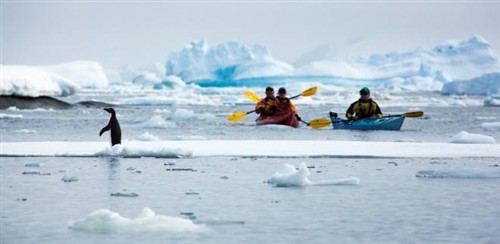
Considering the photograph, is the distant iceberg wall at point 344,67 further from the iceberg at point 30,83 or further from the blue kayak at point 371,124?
the blue kayak at point 371,124

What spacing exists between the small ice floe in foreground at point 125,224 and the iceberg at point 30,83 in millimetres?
24030

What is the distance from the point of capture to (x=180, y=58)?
9988 centimetres

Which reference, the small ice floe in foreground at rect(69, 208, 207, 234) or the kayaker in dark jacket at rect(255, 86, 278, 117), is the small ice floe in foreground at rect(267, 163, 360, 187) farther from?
the kayaker in dark jacket at rect(255, 86, 278, 117)

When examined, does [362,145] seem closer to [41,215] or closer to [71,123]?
[41,215]


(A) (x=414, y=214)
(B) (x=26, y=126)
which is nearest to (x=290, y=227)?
(A) (x=414, y=214)

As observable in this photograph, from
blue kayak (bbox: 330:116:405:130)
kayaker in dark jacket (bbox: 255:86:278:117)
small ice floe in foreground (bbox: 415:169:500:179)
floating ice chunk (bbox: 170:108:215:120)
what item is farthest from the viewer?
floating ice chunk (bbox: 170:108:215:120)

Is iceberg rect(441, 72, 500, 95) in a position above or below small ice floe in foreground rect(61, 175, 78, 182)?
above

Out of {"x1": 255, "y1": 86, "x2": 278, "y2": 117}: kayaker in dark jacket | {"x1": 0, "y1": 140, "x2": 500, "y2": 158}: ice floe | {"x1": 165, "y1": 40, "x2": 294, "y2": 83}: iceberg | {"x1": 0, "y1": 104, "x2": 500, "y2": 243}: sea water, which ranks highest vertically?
{"x1": 165, "y1": 40, "x2": 294, "y2": 83}: iceberg

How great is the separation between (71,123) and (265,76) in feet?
236

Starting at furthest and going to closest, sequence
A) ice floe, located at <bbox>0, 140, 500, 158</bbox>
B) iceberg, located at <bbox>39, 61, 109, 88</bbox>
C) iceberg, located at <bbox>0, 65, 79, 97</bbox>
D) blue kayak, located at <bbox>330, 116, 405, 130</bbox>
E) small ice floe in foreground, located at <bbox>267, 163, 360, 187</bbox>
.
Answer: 1. iceberg, located at <bbox>39, 61, 109, 88</bbox>
2. iceberg, located at <bbox>0, 65, 79, 97</bbox>
3. blue kayak, located at <bbox>330, 116, 405, 130</bbox>
4. ice floe, located at <bbox>0, 140, 500, 158</bbox>
5. small ice floe in foreground, located at <bbox>267, 163, 360, 187</bbox>

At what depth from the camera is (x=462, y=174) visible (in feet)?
35.8

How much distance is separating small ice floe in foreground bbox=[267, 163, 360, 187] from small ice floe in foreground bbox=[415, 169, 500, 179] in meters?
1.16

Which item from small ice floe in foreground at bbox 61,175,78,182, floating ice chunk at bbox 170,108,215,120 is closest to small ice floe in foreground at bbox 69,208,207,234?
small ice floe in foreground at bbox 61,175,78,182

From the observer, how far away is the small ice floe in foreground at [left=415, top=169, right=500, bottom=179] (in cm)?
1087
